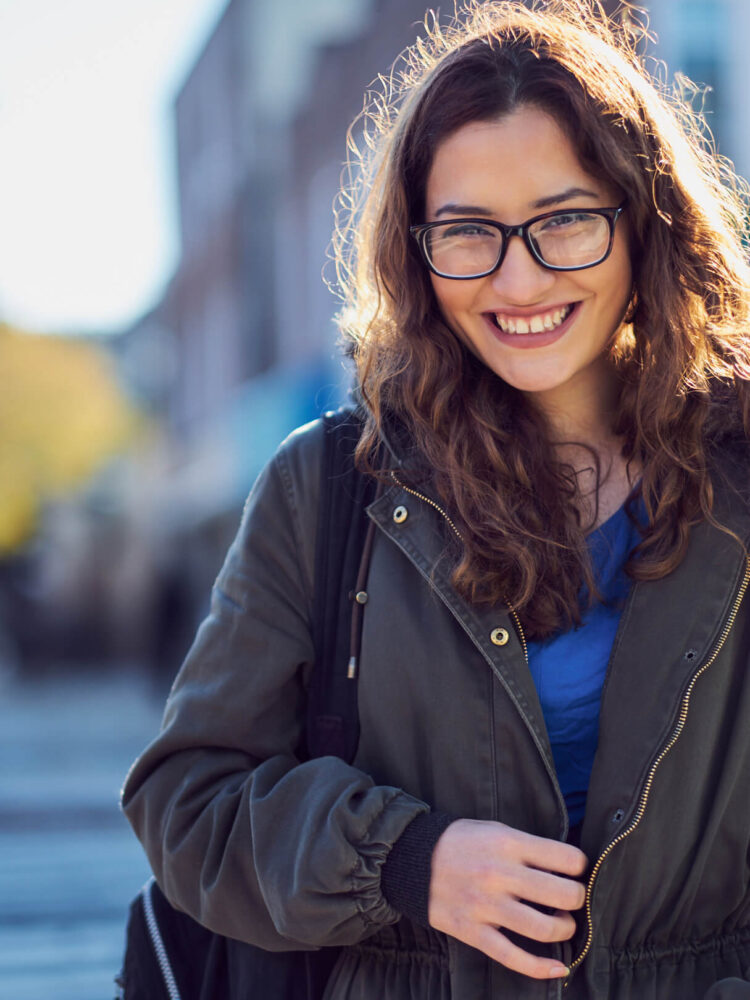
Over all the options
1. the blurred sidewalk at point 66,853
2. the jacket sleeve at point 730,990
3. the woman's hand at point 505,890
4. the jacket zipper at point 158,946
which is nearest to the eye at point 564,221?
the woman's hand at point 505,890

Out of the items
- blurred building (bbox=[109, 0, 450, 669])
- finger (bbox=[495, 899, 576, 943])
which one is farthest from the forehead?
blurred building (bbox=[109, 0, 450, 669])

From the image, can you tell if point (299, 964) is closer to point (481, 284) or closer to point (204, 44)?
point (481, 284)

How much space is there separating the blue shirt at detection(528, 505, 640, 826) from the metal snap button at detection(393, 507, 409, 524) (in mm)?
289

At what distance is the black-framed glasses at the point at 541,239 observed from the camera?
2.01 meters

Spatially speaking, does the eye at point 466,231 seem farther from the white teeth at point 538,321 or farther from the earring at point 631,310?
the earring at point 631,310

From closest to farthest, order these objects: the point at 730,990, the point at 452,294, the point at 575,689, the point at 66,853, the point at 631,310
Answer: the point at 730,990, the point at 575,689, the point at 452,294, the point at 631,310, the point at 66,853

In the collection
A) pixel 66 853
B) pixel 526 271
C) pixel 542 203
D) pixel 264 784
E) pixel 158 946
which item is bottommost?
pixel 66 853

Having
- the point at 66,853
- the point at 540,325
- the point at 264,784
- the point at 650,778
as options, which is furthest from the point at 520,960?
the point at 66,853

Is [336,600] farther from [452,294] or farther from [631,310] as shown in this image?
[631,310]

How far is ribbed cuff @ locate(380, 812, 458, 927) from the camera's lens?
6.11 feet

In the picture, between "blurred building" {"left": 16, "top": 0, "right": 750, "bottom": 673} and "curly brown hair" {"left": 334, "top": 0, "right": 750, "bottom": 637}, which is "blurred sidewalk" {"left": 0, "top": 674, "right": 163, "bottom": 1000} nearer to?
"blurred building" {"left": 16, "top": 0, "right": 750, "bottom": 673}

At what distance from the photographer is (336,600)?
2.08 metres

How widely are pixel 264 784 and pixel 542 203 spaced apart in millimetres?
1005

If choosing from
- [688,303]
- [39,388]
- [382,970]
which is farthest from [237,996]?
[39,388]
